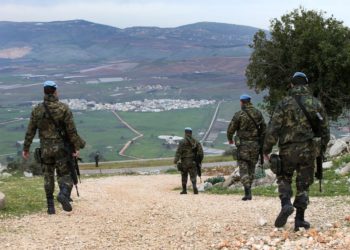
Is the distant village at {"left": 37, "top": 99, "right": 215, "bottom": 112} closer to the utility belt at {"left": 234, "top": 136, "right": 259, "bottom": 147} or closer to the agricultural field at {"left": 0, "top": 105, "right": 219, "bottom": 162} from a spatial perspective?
the agricultural field at {"left": 0, "top": 105, "right": 219, "bottom": 162}

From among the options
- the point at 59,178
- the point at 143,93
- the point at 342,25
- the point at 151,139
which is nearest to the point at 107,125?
the point at 151,139

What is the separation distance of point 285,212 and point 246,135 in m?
5.38

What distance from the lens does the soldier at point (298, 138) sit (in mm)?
8742

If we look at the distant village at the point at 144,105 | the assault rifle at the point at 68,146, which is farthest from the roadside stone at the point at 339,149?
the distant village at the point at 144,105

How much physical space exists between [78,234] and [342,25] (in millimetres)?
30638

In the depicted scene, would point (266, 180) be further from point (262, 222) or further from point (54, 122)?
point (54, 122)

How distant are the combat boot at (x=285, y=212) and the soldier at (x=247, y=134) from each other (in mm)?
4994

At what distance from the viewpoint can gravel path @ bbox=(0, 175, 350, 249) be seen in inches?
328

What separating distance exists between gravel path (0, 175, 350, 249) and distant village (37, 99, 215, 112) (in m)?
140

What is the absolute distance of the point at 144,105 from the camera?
165m

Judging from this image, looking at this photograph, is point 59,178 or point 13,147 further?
point 13,147

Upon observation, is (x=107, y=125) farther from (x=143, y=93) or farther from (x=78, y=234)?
(x=78, y=234)

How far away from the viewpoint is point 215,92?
18800 centimetres

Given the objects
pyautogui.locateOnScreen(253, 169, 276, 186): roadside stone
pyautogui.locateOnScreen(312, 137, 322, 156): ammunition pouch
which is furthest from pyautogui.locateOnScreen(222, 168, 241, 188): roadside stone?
pyautogui.locateOnScreen(312, 137, 322, 156): ammunition pouch
